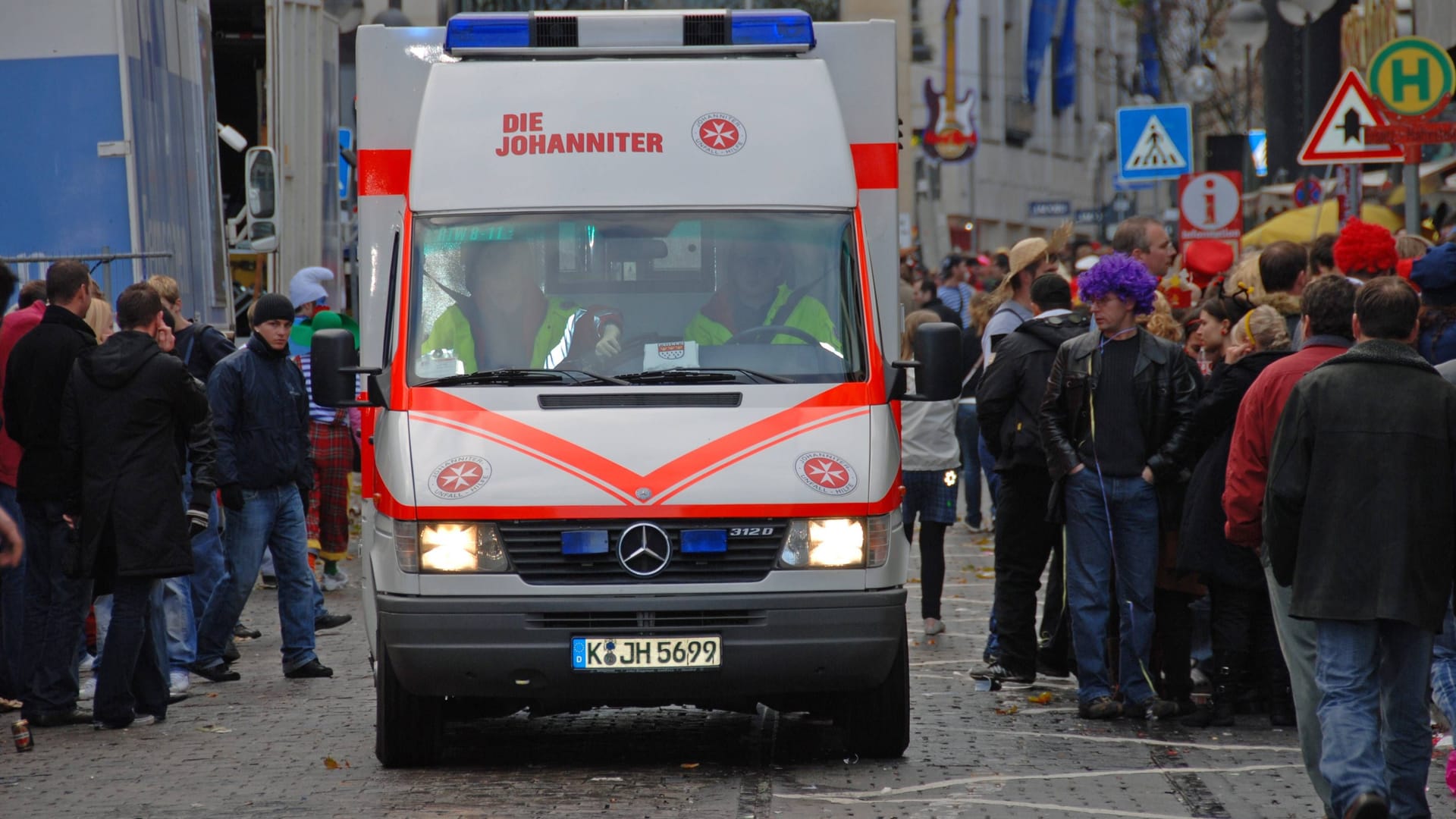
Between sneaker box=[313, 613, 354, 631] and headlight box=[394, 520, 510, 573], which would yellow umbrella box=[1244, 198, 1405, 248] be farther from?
headlight box=[394, 520, 510, 573]

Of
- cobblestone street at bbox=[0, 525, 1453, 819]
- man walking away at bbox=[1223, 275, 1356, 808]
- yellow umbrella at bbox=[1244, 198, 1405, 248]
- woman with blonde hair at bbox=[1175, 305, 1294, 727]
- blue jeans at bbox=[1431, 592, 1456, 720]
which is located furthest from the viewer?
yellow umbrella at bbox=[1244, 198, 1405, 248]

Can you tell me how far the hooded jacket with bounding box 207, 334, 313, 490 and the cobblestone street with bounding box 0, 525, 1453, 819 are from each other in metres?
1.19

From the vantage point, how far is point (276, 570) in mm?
11078

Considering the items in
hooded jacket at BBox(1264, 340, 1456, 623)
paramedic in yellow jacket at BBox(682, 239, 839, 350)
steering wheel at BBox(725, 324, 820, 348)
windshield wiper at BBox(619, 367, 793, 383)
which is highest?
paramedic in yellow jacket at BBox(682, 239, 839, 350)

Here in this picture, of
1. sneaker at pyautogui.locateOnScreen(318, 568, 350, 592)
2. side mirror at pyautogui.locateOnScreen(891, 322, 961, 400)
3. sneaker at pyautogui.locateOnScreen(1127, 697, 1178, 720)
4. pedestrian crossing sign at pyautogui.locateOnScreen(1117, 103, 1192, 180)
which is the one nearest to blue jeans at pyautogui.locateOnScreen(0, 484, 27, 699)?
side mirror at pyautogui.locateOnScreen(891, 322, 961, 400)

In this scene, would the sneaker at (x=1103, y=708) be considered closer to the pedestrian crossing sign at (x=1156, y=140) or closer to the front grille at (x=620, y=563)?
the front grille at (x=620, y=563)

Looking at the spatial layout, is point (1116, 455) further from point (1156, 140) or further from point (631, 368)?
point (1156, 140)

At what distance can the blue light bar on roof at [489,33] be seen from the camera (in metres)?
8.95

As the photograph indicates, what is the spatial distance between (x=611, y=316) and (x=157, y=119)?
4.85 meters

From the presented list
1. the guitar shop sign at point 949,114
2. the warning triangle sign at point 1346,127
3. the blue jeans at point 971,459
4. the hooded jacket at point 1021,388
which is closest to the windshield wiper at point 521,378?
the hooded jacket at point 1021,388

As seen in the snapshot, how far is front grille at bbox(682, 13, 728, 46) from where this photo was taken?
9.02 metres

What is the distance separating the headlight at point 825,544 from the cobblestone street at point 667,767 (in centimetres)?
85

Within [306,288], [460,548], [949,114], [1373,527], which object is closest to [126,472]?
[460,548]

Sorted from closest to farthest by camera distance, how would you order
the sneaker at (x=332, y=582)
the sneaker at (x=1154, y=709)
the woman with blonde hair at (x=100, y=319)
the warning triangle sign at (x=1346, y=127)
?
the sneaker at (x=1154, y=709), the woman with blonde hair at (x=100, y=319), the sneaker at (x=332, y=582), the warning triangle sign at (x=1346, y=127)
